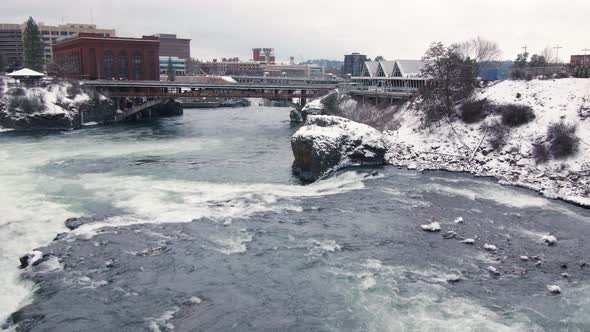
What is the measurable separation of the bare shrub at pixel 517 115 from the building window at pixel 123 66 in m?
79.7

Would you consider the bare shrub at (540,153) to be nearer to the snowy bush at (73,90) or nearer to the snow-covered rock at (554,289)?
the snow-covered rock at (554,289)

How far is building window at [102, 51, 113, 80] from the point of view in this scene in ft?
315

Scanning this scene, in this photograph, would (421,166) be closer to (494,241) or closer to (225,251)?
(494,241)

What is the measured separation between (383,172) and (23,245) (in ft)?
85.7

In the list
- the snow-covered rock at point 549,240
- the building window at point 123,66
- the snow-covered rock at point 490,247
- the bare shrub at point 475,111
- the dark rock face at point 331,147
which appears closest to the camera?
the snow-covered rock at point 490,247

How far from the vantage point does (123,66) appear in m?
99.2

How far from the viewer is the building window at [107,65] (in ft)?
315

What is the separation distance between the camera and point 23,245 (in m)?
21.8

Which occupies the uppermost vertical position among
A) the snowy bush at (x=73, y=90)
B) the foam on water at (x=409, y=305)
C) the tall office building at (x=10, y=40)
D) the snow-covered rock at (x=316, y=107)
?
the tall office building at (x=10, y=40)

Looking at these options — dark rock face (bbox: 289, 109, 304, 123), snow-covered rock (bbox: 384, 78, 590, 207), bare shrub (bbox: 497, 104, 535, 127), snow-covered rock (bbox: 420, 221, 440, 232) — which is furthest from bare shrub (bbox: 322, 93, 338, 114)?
snow-covered rock (bbox: 420, 221, 440, 232)

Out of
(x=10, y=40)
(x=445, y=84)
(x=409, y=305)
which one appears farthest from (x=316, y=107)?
(x=10, y=40)

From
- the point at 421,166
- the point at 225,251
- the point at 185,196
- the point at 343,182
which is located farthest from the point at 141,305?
the point at 421,166

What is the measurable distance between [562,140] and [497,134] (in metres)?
6.36

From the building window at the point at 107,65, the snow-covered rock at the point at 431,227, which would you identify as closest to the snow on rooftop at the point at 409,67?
the building window at the point at 107,65
